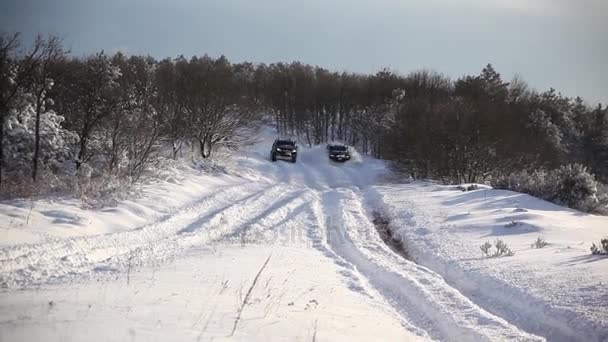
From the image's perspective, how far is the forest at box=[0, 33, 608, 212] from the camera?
65.7 ft

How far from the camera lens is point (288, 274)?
9094mm

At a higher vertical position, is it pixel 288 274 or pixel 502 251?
pixel 502 251

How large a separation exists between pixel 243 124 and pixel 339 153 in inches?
418

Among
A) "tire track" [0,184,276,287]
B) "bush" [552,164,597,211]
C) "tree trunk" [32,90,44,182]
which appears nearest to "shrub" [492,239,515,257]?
"tire track" [0,184,276,287]

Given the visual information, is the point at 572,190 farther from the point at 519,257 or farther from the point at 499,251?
the point at 519,257

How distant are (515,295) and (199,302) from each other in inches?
210

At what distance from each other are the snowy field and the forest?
4.42 meters

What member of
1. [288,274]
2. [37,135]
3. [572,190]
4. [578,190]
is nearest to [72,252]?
[288,274]

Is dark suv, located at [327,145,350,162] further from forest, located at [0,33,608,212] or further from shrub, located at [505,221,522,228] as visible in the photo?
shrub, located at [505,221,522,228]

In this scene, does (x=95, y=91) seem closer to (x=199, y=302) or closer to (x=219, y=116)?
(x=219, y=116)

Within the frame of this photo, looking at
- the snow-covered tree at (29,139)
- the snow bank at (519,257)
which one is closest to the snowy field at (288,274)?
the snow bank at (519,257)

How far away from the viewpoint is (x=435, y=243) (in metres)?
12.8

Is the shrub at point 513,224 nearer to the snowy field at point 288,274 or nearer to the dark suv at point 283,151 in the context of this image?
→ the snowy field at point 288,274

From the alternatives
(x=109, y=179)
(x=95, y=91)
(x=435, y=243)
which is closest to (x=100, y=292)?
(x=435, y=243)
